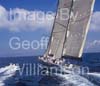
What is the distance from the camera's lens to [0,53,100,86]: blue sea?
54.3ft

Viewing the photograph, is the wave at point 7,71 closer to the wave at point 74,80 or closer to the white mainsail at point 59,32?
the wave at point 74,80

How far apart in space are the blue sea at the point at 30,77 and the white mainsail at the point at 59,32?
2.07m

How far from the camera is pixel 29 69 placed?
15961mm

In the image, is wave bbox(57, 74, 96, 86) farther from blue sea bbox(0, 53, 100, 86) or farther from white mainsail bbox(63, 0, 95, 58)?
white mainsail bbox(63, 0, 95, 58)

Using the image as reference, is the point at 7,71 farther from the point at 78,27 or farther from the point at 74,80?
the point at 78,27

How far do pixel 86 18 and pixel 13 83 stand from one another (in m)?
4.50

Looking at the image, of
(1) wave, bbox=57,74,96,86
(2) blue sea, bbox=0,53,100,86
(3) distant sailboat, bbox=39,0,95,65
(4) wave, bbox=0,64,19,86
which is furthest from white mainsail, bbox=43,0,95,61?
(4) wave, bbox=0,64,19,86

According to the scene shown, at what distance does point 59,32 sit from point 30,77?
354cm

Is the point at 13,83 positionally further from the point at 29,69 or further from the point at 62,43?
the point at 62,43

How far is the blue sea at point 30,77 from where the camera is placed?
54.3 ft

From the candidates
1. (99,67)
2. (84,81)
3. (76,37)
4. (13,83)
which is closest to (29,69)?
(13,83)

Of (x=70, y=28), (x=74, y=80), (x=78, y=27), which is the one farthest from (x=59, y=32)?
(x=74, y=80)

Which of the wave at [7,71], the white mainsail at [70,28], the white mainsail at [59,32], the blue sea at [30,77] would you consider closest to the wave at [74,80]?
the blue sea at [30,77]

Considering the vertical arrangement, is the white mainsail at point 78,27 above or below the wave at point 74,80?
above
